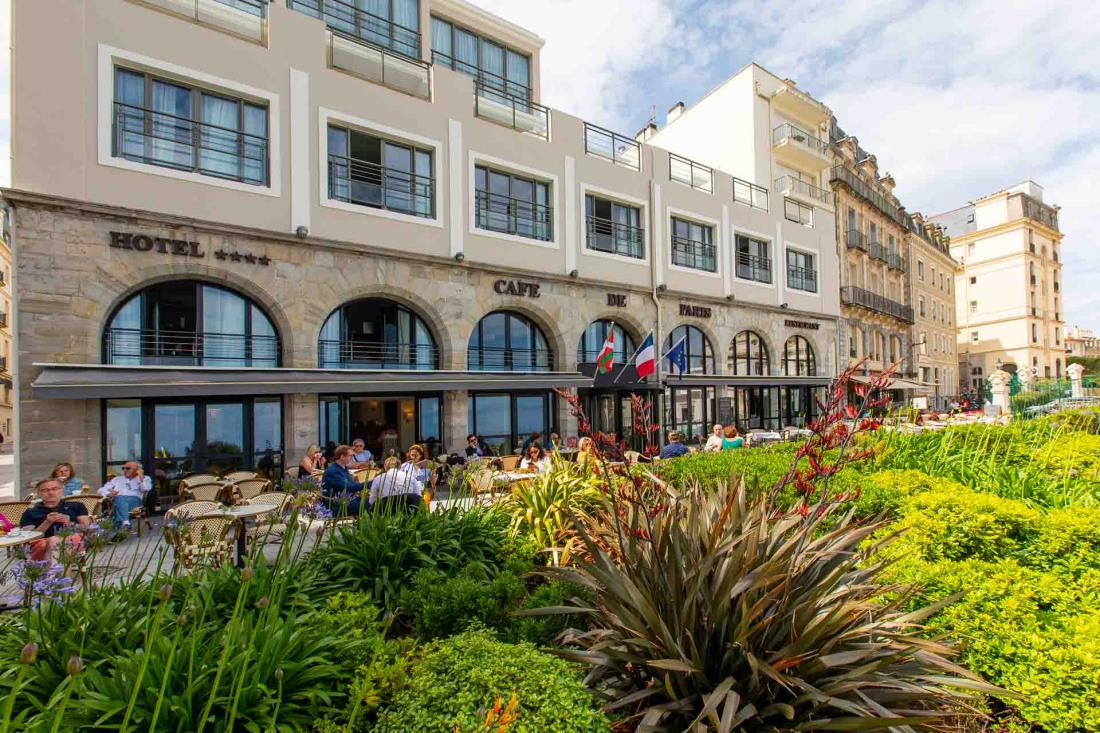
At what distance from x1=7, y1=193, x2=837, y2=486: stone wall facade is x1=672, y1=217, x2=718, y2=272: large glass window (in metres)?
3.31

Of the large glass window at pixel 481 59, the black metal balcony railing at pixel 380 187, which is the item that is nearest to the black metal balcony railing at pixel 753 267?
the large glass window at pixel 481 59

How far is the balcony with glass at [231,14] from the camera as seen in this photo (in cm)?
1104

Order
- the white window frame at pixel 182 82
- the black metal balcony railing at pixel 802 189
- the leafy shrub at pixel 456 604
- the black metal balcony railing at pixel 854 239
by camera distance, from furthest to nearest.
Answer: the black metal balcony railing at pixel 854 239, the black metal balcony railing at pixel 802 189, the white window frame at pixel 182 82, the leafy shrub at pixel 456 604

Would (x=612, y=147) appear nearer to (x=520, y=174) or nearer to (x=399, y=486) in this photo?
(x=520, y=174)

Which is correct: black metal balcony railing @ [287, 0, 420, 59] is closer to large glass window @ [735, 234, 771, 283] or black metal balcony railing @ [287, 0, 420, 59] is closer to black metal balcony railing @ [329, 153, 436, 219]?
black metal balcony railing @ [329, 153, 436, 219]

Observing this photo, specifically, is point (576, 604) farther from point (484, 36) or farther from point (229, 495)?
point (484, 36)

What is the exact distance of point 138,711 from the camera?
7.01 ft

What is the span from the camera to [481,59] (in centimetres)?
1600

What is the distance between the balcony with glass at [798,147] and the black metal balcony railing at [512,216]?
1435cm

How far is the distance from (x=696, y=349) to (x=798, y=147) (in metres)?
11.9

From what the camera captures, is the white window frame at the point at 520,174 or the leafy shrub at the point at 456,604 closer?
the leafy shrub at the point at 456,604

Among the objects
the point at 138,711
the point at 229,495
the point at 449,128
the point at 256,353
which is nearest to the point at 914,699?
the point at 138,711

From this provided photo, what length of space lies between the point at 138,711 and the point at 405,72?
15322 mm

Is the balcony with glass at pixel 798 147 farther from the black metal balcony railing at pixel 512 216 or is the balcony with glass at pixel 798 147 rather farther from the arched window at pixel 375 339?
the arched window at pixel 375 339
